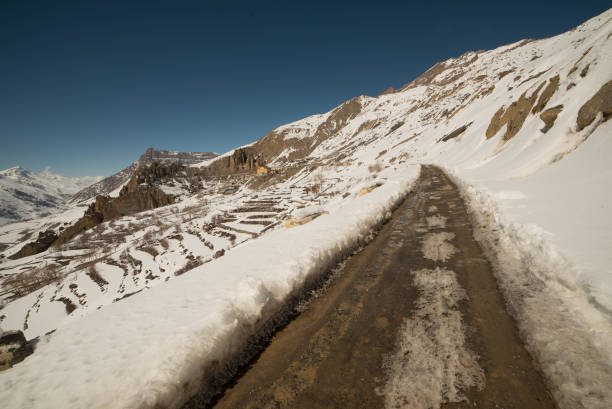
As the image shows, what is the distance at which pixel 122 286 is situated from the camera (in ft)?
163

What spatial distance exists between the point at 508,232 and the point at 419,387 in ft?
18.9

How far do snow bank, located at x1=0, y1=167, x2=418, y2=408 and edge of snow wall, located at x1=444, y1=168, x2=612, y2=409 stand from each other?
151 inches

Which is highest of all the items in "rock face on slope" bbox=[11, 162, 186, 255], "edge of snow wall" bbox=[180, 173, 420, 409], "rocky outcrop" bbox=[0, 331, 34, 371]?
"rock face on slope" bbox=[11, 162, 186, 255]

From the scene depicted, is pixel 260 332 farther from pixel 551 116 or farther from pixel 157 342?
pixel 551 116

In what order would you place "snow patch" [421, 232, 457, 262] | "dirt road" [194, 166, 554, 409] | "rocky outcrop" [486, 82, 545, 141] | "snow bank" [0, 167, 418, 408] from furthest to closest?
1. "rocky outcrop" [486, 82, 545, 141]
2. "snow patch" [421, 232, 457, 262]
3. "snow bank" [0, 167, 418, 408]
4. "dirt road" [194, 166, 554, 409]

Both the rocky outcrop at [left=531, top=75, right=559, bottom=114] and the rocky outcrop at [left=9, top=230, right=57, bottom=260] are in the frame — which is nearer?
the rocky outcrop at [left=531, top=75, right=559, bottom=114]

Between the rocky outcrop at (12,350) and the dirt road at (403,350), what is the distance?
3.72m

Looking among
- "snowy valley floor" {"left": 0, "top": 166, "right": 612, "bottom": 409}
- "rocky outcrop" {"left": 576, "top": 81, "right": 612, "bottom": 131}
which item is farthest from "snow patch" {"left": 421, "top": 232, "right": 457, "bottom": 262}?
"rocky outcrop" {"left": 576, "top": 81, "right": 612, "bottom": 131}

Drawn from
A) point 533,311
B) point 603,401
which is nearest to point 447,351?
point 603,401

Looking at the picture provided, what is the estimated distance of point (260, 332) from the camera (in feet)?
13.2

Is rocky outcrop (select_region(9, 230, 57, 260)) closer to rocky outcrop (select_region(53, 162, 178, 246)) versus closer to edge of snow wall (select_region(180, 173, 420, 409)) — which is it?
rocky outcrop (select_region(53, 162, 178, 246))

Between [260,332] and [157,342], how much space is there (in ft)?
5.26

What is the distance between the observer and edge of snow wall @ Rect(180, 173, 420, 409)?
3088 millimetres

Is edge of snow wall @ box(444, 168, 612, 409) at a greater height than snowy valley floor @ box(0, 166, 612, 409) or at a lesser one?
lesser
